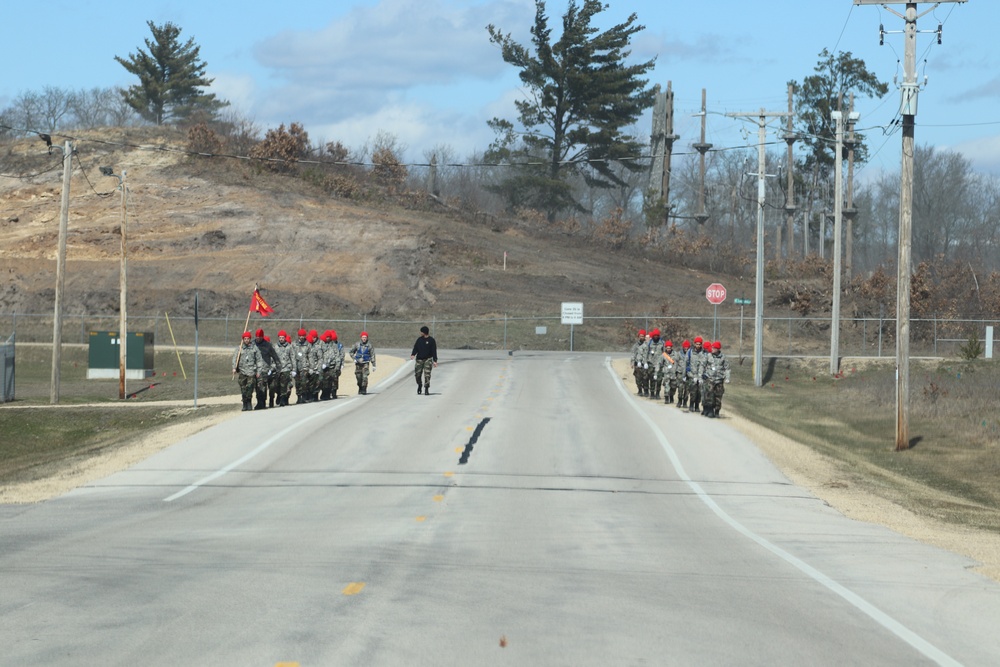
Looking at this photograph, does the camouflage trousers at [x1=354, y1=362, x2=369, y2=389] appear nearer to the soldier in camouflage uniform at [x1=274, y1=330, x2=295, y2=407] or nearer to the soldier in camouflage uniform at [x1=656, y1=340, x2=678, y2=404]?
the soldier in camouflage uniform at [x1=274, y1=330, x2=295, y2=407]

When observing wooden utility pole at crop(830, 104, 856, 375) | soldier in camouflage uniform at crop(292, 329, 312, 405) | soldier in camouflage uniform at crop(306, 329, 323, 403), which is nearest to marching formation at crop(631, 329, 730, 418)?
soldier in camouflage uniform at crop(306, 329, 323, 403)

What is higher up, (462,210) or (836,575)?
(462,210)

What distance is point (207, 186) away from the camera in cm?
7750

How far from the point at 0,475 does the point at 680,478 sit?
492 inches

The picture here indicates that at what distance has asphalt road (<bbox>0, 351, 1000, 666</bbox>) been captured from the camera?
8094 mm

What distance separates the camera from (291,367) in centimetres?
3055

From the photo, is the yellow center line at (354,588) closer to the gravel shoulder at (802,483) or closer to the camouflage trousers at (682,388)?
the gravel shoulder at (802,483)

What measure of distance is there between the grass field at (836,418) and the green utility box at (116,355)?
0.64 metres

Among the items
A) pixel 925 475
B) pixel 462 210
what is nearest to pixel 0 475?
pixel 925 475

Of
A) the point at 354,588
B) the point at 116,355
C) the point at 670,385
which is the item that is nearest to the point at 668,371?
the point at 670,385

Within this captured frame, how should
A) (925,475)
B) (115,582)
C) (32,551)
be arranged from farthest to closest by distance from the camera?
(925,475)
(32,551)
(115,582)

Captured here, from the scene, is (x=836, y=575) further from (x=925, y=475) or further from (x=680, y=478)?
(x=925, y=475)

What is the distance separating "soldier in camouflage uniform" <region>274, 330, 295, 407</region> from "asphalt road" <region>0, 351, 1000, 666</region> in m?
6.95

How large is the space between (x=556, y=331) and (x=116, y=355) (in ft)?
71.8
